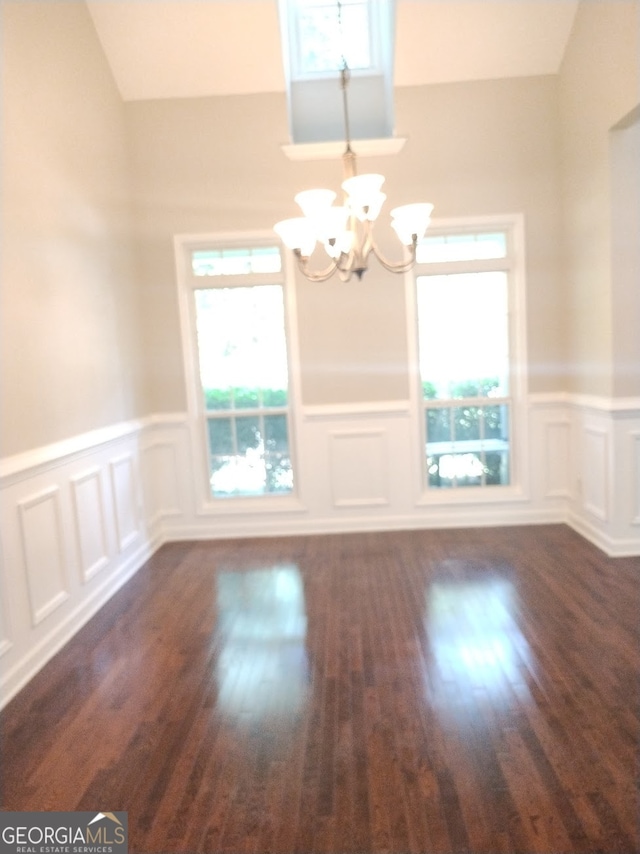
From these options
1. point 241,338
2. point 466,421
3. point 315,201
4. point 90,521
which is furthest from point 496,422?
point 90,521

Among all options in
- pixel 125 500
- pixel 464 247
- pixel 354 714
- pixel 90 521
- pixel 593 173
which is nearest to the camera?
pixel 354 714

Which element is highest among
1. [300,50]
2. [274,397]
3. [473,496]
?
[300,50]

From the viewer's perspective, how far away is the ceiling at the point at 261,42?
164 inches

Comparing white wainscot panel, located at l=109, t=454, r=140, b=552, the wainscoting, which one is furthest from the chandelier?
white wainscot panel, located at l=109, t=454, r=140, b=552

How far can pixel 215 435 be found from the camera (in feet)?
16.7

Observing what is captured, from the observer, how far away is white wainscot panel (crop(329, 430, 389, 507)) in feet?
16.2

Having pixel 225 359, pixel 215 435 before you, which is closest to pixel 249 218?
pixel 225 359

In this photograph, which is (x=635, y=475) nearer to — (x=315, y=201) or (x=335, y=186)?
(x=315, y=201)

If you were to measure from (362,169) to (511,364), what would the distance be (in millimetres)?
1933

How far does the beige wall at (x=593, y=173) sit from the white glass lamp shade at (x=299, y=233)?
2.23 metres

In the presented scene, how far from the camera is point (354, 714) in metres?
2.48

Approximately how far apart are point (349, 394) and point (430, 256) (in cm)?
127

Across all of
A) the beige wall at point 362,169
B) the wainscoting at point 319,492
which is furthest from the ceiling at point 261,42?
the wainscoting at point 319,492

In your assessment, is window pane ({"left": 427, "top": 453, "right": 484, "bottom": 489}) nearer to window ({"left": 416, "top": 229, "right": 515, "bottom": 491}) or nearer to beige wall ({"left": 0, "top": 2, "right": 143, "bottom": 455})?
window ({"left": 416, "top": 229, "right": 515, "bottom": 491})
